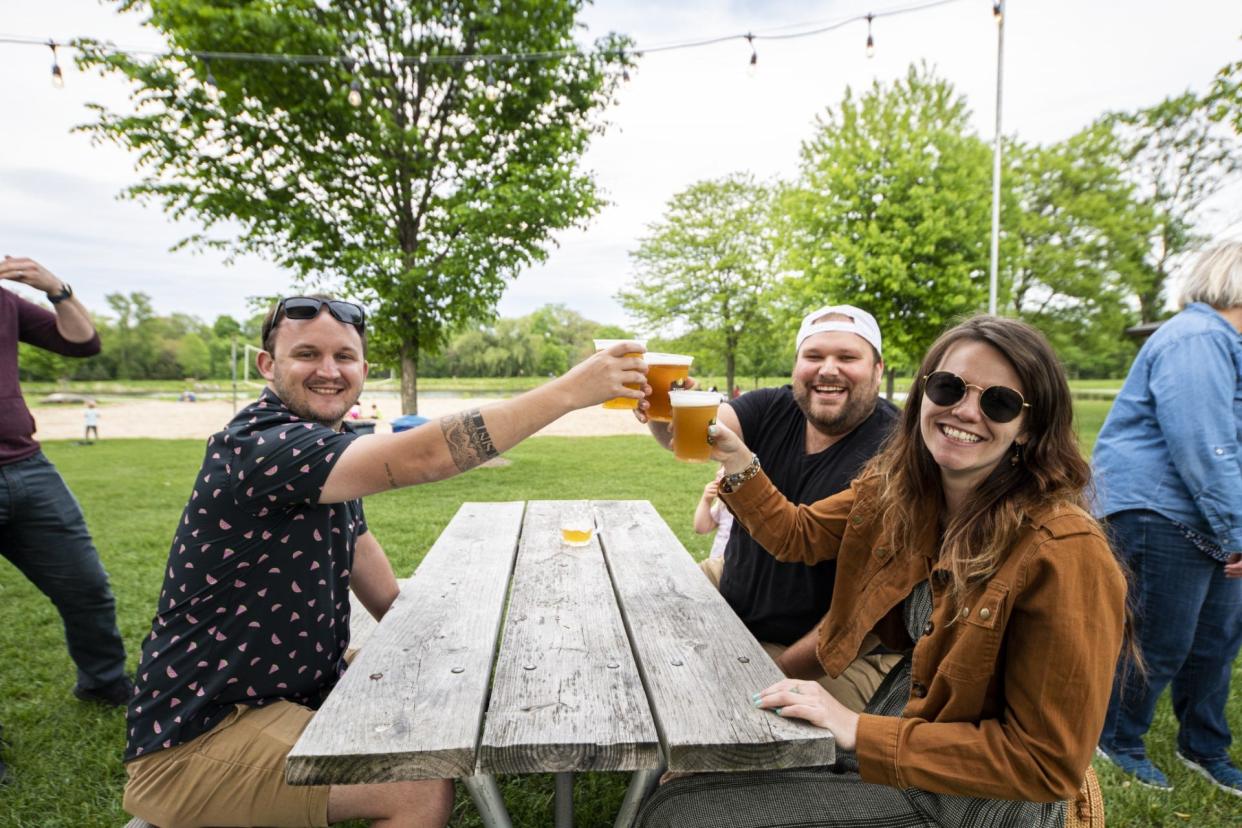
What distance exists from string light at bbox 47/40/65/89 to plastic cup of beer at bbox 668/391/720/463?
30.5ft

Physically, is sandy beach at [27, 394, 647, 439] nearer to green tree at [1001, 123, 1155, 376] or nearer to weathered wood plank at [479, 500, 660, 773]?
green tree at [1001, 123, 1155, 376]

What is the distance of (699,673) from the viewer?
A: 1.72 m

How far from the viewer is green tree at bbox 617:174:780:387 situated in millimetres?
29328

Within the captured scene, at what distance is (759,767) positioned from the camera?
141 cm

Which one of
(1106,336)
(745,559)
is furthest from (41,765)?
(1106,336)

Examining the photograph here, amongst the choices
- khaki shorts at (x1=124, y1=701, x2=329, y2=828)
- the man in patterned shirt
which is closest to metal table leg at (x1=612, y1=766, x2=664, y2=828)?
the man in patterned shirt

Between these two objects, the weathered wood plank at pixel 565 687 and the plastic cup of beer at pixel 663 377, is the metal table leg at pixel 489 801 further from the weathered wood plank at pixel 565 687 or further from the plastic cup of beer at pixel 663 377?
the plastic cup of beer at pixel 663 377

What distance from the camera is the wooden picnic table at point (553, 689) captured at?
1361 millimetres

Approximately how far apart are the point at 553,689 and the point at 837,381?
1730mm

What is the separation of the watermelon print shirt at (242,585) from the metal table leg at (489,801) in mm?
610

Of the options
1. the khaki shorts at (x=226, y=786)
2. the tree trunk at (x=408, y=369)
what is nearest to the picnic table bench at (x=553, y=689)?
the khaki shorts at (x=226, y=786)

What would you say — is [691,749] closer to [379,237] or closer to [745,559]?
[745,559]

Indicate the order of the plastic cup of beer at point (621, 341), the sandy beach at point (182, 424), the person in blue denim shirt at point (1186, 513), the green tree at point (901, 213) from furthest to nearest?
the sandy beach at point (182, 424) → the green tree at point (901, 213) → the person in blue denim shirt at point (1186, 513) → the plastic cup of beer at point (621, 341)

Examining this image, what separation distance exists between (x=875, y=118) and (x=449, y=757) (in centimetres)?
1977
